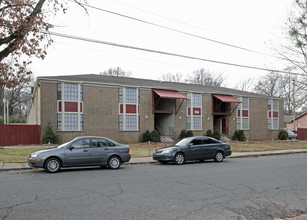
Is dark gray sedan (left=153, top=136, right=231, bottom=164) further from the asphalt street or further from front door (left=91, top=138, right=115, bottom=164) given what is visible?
the asphalt street

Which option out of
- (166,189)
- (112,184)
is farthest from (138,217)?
(112,184)

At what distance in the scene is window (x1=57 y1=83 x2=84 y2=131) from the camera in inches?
1119

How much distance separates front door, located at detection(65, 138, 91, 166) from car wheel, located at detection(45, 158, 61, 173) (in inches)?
16.1

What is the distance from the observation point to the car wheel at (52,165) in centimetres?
1225

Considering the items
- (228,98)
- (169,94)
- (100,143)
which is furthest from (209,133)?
(100,143)

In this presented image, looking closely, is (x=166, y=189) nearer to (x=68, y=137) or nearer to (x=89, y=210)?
(x=89, y=210)

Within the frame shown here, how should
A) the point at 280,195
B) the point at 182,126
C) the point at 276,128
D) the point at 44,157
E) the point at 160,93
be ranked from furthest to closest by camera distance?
the point at 276,128 → the point at 182,126 → the point at 160,93 → the point at 44,157 → the point at 280,195

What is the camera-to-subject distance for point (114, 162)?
13852mm

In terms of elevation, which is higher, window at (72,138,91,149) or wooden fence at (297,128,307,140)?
window at (72,138,91,149)

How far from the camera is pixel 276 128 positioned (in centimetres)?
4469

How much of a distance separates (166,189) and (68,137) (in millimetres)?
21348

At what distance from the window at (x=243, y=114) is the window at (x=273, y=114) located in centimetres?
456

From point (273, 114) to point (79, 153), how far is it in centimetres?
3770

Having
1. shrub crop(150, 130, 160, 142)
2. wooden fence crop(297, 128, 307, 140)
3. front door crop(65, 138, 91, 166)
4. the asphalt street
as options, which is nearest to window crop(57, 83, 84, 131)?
shrub crop(150, 130, 160, 142)
